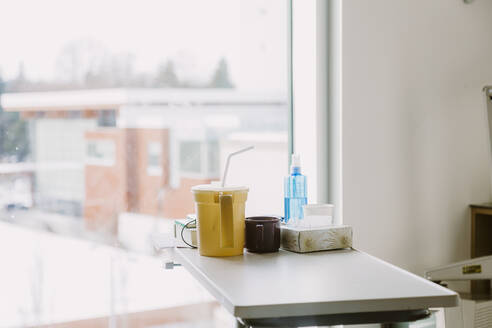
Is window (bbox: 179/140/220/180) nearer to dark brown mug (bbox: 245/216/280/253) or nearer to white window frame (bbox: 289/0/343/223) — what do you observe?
white window frame (bbox: 289/0/343/223)

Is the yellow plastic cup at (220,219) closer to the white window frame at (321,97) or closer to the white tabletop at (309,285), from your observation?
the white tabletop at (309,285)

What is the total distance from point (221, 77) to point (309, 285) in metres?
1.60

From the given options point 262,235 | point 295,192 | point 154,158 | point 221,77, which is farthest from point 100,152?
point 262,235

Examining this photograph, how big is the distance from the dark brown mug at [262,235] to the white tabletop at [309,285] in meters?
0.04

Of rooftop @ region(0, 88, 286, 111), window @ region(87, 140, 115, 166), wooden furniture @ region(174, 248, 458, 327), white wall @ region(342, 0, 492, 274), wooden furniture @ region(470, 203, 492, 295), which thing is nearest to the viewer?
wooden furniture @ region(174, 248, 458, 327)

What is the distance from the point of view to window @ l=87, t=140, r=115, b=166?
257cm

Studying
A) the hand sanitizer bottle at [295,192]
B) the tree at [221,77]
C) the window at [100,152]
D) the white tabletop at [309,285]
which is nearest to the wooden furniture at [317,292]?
the white tabletop at [309,285]

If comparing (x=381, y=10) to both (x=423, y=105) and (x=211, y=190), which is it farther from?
(x=211, y=190)

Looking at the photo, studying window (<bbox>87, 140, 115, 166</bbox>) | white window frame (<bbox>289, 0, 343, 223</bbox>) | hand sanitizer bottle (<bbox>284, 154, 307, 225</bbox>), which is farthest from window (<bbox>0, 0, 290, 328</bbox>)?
hand sanitizer bottle (<bbox>284, 154, 307, 225</bbox>)

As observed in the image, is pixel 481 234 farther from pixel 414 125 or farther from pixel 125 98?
pixel 125 98

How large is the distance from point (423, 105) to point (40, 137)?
1775 millimetres

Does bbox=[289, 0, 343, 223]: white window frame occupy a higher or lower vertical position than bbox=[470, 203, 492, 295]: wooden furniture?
higher

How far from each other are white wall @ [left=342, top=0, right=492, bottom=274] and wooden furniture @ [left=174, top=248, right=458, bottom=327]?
1246 mm

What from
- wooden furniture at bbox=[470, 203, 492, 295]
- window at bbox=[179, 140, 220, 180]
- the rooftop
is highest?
the rooftop
